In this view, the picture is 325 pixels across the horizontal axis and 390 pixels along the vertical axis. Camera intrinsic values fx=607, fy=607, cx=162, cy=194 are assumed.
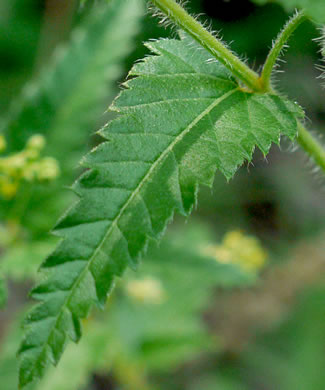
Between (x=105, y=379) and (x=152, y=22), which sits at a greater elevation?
(x=152, y=22)

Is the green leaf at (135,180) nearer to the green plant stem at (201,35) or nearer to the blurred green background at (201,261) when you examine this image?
the green plant stem at (201,35)

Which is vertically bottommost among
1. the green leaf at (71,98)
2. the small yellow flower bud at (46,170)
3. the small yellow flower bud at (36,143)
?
the small yellow flower bud at (46,170)

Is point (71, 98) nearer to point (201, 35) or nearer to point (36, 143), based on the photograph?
point (36, 143)

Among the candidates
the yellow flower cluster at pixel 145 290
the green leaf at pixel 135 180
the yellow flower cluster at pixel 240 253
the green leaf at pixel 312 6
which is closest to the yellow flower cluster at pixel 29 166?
the green leaf at pixel 135 180

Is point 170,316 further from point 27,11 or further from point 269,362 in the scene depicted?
point 27,11

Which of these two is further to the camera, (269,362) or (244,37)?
(244,37)

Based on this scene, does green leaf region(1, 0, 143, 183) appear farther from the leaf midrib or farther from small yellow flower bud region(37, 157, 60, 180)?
the leaf midrib

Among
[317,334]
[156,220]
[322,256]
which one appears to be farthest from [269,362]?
[156,220]

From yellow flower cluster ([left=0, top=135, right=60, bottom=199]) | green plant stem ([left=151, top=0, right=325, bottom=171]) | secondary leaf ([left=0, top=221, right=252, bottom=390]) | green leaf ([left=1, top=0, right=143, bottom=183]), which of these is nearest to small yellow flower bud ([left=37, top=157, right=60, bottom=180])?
yellow flower cluster ([left=0, top=135, right=60, bottom=199])
